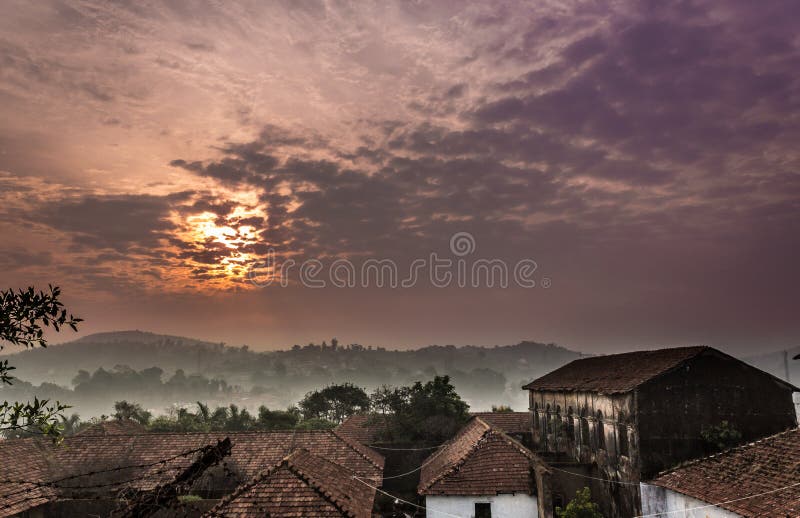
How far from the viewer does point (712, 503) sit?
59.6ft

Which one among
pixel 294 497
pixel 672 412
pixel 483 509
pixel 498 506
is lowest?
pixel 483 509

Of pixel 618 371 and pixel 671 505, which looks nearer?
pixel 671 505

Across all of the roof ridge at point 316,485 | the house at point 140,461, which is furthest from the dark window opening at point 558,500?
the roof ridge at point 316,485

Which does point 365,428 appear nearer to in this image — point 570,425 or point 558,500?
point 570,425

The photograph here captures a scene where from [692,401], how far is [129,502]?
77.8ft

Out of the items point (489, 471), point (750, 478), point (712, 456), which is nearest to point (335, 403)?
point (489, 471)

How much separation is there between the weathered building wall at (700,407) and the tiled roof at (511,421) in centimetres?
1955

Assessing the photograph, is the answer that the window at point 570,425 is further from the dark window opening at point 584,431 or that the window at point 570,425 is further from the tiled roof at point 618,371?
the dark window opening at point 584,431

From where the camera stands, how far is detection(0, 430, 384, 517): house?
26469 mm

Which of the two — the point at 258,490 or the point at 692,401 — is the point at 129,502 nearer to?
the point at 258,490

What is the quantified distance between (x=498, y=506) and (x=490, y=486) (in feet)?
2.90

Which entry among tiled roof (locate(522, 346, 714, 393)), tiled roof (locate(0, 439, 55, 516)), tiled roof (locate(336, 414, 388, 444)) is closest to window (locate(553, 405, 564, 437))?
tiled roof (locate(522, 346, 714, 393))

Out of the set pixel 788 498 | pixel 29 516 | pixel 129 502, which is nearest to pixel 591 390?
pixel 788 498

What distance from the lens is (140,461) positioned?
30.1m
